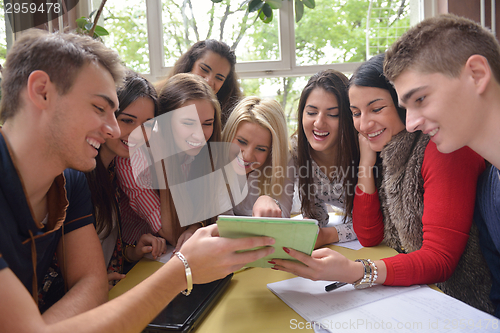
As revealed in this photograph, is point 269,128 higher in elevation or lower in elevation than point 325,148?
higher

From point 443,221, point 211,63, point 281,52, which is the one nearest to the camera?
point 443,221

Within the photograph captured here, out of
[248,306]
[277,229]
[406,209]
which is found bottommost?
[248,306]

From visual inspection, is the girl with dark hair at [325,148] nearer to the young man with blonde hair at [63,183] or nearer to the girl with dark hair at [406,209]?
the girl with dark hair at [406,209]

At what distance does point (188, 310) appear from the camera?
31.6 inches

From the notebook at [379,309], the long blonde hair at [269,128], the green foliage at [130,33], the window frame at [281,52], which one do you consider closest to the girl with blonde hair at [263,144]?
the long blonde hair at [269,128]

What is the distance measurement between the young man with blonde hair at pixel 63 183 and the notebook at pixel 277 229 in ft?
0.08

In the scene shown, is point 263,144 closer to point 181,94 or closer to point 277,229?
point 181,94

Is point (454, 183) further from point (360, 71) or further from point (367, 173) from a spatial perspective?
point (360, 71)

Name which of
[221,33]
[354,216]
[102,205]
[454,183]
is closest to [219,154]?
[102,205]

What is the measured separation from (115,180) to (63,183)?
1.72 ft

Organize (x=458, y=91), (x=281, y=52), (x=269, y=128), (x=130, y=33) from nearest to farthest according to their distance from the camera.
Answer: (x=458, y=91)
(x=269, y=128)
(x=281, y=52)
(x=130, y=33)

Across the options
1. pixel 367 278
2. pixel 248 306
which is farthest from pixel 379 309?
pixel 248 306

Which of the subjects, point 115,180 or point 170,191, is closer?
point 115,180

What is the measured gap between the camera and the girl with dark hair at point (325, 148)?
1.63 m
